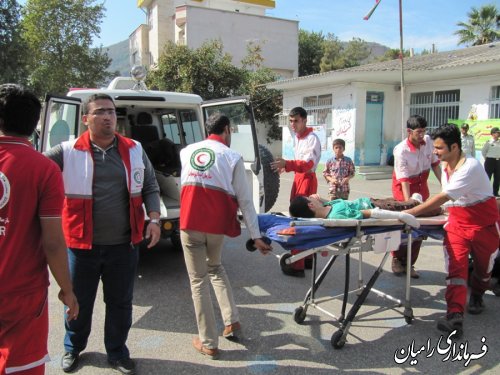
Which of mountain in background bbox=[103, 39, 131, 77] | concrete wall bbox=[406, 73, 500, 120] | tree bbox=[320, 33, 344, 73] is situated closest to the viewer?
concrete wall bbox=[406, 73, 500, 120]

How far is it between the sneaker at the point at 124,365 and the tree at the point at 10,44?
20.1m

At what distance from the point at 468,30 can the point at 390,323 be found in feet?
100.0

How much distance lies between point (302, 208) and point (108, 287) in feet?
5.87

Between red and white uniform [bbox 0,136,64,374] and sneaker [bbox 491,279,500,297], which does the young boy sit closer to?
sneaker [bbox 491,279,500,297]

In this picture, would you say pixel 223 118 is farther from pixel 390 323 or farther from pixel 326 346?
pixel 390 323

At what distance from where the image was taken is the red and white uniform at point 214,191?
10.7 feet

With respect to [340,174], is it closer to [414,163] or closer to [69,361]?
[414,163]

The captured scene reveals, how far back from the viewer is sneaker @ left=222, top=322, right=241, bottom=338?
3518mm

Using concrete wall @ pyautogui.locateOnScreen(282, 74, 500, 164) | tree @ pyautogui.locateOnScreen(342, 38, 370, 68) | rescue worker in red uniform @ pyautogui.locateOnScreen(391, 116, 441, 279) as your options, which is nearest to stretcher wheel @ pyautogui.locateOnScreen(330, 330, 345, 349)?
rescue worker in red uniform @ pyautogui.locateOnScreen(391, 116, 441, 279)

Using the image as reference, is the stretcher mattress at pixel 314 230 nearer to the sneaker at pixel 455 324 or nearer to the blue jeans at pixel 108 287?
the sneaker at pixel 455 324

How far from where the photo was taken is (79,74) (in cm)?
3125

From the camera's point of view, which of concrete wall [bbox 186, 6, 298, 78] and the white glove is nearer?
the white glove

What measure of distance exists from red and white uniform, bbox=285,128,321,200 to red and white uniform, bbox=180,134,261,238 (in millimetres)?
1808

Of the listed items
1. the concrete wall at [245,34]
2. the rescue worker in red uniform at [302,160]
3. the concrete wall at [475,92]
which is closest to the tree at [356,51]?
the concrete wall at [245,34]
